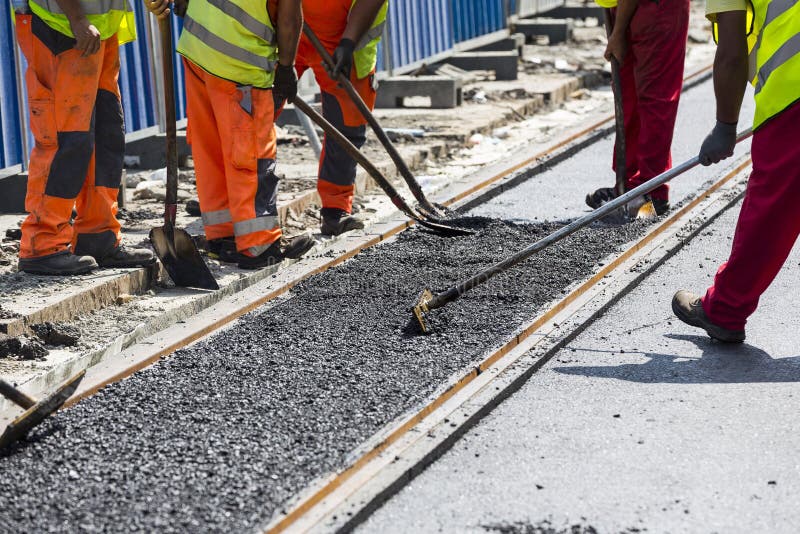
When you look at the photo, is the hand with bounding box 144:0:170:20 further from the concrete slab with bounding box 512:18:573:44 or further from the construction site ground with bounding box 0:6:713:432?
the concrete slab with bounding box 512:18:573:44

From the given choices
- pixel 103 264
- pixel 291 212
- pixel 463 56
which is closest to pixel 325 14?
pixel 291 212

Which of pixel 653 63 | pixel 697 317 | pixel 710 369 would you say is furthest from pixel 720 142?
pixel 653 63

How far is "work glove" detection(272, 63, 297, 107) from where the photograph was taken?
6301 mm

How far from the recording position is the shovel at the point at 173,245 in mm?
5895

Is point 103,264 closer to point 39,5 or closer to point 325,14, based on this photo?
point 39,5

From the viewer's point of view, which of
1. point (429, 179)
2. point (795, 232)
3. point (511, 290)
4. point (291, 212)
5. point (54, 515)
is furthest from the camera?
point (429, 179)

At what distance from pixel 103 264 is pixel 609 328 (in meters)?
2.56

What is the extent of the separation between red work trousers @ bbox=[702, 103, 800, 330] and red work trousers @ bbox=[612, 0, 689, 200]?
2.34m

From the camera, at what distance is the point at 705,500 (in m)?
3.69

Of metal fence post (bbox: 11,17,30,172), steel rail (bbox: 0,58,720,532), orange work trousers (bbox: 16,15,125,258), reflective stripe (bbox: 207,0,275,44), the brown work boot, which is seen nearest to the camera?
steel rail (bbox: 0,58,720,532)

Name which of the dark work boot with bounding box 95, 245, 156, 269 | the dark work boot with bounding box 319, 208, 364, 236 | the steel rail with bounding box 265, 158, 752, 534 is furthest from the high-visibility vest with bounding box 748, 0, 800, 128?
the dark work boot with bounding box 95, 245, 156, 269

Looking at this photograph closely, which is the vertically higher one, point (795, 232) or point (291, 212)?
point (795, 232)

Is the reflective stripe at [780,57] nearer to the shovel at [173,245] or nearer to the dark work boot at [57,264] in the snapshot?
the shovel at [173,245]

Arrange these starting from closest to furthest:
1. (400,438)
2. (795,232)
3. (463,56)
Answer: (400,438), (795,232), (463,56)
